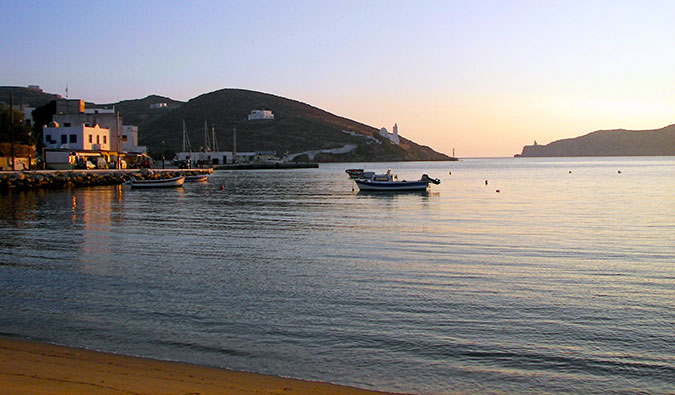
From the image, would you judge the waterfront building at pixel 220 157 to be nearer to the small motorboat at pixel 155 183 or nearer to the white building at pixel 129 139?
the white building at pixel 129 139

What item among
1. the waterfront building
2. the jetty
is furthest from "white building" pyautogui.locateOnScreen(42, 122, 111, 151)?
the jetty

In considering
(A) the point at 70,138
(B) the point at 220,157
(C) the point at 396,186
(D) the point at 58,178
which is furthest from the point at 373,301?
(B) the point at 220,157

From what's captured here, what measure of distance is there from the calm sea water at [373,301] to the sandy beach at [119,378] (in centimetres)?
41

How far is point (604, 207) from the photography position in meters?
34.3

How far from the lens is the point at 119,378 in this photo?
23.7 feet

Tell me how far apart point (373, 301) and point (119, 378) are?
5.58 m

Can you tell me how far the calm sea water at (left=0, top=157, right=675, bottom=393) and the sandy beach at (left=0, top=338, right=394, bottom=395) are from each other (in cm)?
41

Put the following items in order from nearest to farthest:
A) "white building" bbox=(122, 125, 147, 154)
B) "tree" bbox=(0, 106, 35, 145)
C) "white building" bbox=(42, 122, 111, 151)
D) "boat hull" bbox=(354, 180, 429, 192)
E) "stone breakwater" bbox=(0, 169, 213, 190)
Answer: "boat hull" bbox=(354, 180, 429, 192)
"stone breakwater" bbox=(0, 169, 213, 190)
"tree" bbox=(0, 106, 35, 145)
"white building" bbox=(42, 122, 111, 151)
"white building" bbox=(122, 125, 147, 154)

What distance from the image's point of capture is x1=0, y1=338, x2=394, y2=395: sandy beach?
22.2 ft

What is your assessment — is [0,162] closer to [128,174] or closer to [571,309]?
[128,174]

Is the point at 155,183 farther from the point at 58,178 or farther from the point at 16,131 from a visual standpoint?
the point at 16,131

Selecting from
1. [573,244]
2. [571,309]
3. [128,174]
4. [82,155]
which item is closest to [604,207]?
[573,244]

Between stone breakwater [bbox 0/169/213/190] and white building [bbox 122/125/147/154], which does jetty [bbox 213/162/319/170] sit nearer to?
white building [bbox 122/125/147/154]

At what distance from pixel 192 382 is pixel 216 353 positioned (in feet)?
4.50
